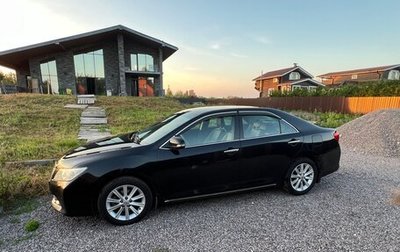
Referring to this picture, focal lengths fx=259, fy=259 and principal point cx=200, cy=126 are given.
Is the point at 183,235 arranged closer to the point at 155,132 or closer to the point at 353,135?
the point at 155,132

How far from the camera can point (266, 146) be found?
3.98 metres

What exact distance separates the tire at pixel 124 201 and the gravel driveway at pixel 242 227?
124 mm

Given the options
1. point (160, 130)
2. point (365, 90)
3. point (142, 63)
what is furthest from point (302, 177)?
point (142, 63)

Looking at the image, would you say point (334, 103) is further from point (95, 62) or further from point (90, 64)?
point (90, 64)

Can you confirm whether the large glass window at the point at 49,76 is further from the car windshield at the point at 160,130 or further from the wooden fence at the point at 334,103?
the car windshield at the point at 160,130

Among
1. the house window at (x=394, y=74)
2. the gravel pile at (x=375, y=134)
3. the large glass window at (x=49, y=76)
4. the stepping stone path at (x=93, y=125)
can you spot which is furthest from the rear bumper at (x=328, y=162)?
the house window at (x=394, y=74)

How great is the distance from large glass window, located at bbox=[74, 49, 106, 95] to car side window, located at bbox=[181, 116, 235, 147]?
1061 inches

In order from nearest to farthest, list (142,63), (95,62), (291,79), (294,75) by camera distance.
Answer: (95,62) → (142,63) → (291,79) → (294,75)

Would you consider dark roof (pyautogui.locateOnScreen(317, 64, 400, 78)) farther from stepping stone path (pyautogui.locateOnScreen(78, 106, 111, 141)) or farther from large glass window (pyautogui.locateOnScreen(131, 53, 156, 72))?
stepping stone path (pyautogui.locateOnScreen(78, 106, 111, 141))

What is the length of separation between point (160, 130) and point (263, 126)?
1632 millimetres

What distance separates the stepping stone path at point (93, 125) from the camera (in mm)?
8723

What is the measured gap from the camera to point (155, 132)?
13.0ft

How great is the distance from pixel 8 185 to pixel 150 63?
27084 mm

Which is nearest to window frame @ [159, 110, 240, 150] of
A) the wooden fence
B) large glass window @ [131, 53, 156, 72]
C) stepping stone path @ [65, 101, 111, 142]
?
stepping stone path @ [65, 101, 111, 142]
